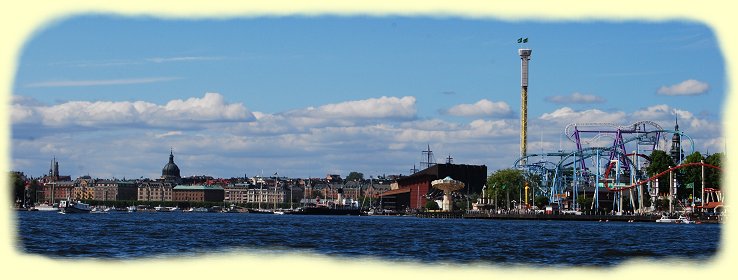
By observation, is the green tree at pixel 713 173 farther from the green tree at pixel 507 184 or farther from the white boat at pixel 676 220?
the green tree at pixel 507 184

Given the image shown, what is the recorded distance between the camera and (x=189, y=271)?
2603 centimetres

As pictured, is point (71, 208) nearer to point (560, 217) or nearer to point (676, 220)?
point (560, 217)

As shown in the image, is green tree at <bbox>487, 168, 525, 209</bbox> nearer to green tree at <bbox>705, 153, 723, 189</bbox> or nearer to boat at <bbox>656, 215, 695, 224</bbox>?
green tree at <bbox>705, 153, 723, 189</bbox>

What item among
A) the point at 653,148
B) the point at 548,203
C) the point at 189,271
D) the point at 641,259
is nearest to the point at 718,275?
the point at 189,271

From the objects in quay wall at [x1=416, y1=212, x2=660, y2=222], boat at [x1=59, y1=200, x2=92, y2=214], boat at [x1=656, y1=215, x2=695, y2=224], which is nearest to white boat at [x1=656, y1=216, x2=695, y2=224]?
boat at [x1=656, y1=215, x2=695, y2=224]

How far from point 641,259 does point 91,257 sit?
861 inches

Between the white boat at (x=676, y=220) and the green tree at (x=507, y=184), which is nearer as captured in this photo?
the white boat at (x=676, y=220)

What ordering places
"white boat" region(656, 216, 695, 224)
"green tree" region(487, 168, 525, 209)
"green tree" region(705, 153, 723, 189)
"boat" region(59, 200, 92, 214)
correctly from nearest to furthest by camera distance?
"white boat" region(656, 216, 695, 224) < "green tree" region(705, 153, 723, 189) < "boat" region(59, 200, 92, 214) < "green tree" region(487, 168, 525, 209)

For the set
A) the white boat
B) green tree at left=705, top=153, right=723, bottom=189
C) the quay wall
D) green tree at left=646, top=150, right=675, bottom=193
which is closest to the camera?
the white boat

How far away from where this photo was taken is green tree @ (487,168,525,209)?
7594 inches

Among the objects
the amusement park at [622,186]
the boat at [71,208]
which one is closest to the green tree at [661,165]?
the amusement park at [622,186]

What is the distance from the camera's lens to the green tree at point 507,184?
192875 millimetres

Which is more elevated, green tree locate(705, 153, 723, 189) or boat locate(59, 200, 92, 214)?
green tree locate(705, 153, 723, 189)

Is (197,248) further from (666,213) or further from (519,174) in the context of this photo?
(519,174)
